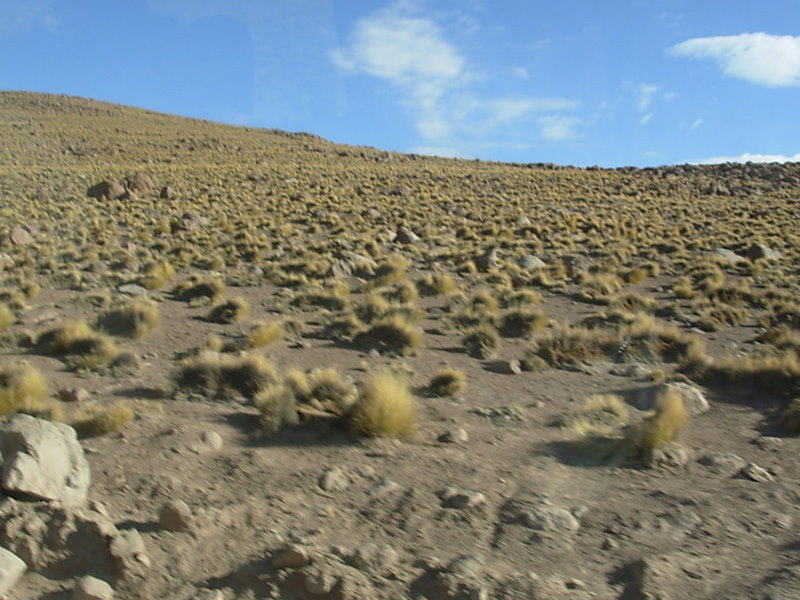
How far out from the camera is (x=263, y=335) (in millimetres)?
11648

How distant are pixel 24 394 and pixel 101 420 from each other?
52.8 inches

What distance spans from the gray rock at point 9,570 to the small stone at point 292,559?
161cm

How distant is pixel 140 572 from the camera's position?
443cm

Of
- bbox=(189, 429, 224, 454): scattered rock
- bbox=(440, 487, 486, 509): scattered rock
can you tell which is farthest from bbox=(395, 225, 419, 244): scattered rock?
bbox=(440, 487, 486, 509): scattered rock

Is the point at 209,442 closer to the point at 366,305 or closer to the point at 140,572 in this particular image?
the point at 140,572

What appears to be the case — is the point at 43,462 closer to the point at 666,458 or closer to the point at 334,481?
the point at 334,481

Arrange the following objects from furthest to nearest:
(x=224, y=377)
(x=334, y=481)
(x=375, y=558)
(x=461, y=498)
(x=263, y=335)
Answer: (x=263, y=335)
(x=224, y=377)
(x=334, y=481)
(x=461, y=498)
(x=375, y=558)

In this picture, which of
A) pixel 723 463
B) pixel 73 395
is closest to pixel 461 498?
pixel 723 463

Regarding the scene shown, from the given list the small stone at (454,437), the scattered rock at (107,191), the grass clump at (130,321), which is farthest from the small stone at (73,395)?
the scattered rock at (107,191)

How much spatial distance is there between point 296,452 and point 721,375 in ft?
21.6

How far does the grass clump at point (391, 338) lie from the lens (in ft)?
38.6

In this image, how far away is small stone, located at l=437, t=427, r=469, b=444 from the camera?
6.92m

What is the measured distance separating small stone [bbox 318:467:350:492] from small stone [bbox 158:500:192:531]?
121cm

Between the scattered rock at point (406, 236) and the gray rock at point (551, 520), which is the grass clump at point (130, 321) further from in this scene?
the scattered rock at point (406, 236)
